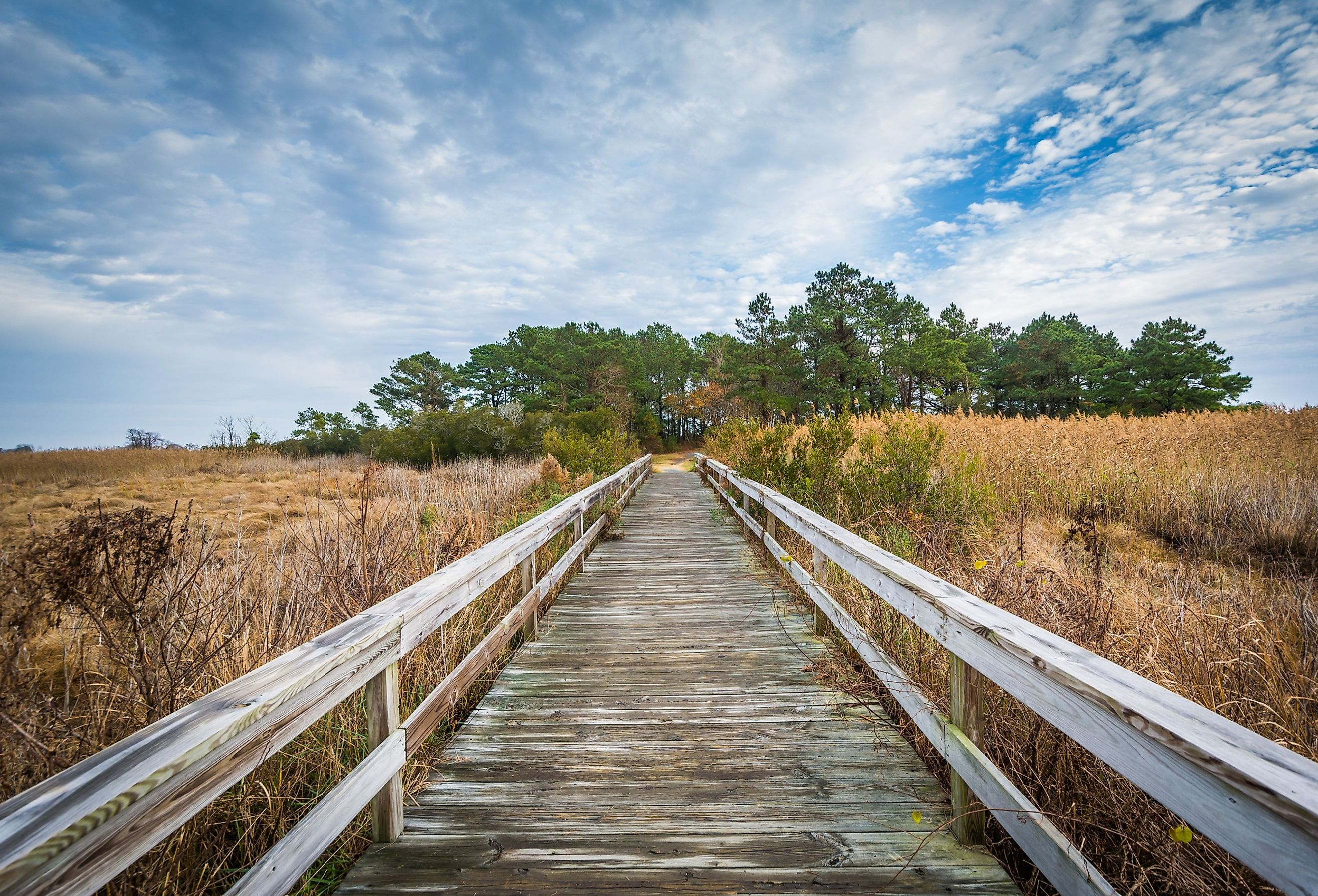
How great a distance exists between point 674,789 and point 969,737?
50.1 inches

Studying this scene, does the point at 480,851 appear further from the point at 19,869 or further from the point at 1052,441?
the point at 1052,441

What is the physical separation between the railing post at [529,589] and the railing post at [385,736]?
203 cm

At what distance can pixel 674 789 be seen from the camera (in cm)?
225

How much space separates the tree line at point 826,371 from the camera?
113 feet

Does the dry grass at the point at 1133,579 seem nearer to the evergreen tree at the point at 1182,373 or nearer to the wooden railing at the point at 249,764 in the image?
the wooden railing at the point at 249,764

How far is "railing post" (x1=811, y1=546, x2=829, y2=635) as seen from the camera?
3902mm

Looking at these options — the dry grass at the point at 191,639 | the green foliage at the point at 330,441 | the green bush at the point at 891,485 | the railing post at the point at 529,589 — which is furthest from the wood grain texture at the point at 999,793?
the green foliage at the point at 330,441

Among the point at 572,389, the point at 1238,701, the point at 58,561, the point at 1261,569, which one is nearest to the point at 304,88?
the point at 58,561

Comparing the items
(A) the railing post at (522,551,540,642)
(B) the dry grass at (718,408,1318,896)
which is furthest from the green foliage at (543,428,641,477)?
(A) the railing post at (522,551,540,642)

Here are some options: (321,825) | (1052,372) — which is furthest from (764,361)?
(321,825)

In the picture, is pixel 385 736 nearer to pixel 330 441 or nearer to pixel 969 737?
pixel 969 737

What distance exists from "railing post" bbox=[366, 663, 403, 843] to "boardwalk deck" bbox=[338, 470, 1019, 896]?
0.07 meters

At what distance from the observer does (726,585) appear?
5.49 m

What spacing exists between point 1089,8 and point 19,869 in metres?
13.4
